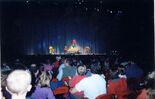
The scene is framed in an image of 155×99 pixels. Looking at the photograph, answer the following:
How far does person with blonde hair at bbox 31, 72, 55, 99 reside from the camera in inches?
112

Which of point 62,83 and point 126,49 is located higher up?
point 126,49

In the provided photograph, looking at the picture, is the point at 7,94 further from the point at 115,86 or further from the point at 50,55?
the point at 115,86

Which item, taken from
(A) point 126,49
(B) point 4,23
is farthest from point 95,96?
(B) point 4,23

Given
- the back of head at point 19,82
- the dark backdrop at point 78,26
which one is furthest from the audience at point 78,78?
the dark backdrop at point 78,26

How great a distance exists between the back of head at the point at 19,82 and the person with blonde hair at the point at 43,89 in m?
0.08

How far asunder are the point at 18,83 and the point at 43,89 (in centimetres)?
22

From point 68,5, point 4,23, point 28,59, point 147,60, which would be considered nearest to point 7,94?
point 28,59

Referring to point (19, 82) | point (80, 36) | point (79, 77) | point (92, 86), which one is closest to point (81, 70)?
point (79, 77)

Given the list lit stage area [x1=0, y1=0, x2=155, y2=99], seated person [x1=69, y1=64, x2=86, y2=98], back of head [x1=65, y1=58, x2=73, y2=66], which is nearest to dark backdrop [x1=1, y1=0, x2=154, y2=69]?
lit stage area [x1=0, y1=0, x2=155, y2=99]

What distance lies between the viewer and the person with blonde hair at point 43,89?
2855mm

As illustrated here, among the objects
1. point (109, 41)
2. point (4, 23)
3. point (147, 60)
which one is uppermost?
point (4, 23)

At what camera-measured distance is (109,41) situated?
2883 millimetres

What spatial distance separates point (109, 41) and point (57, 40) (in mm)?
457

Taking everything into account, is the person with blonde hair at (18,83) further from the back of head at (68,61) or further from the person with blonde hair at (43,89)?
the back of head at (68,61)
